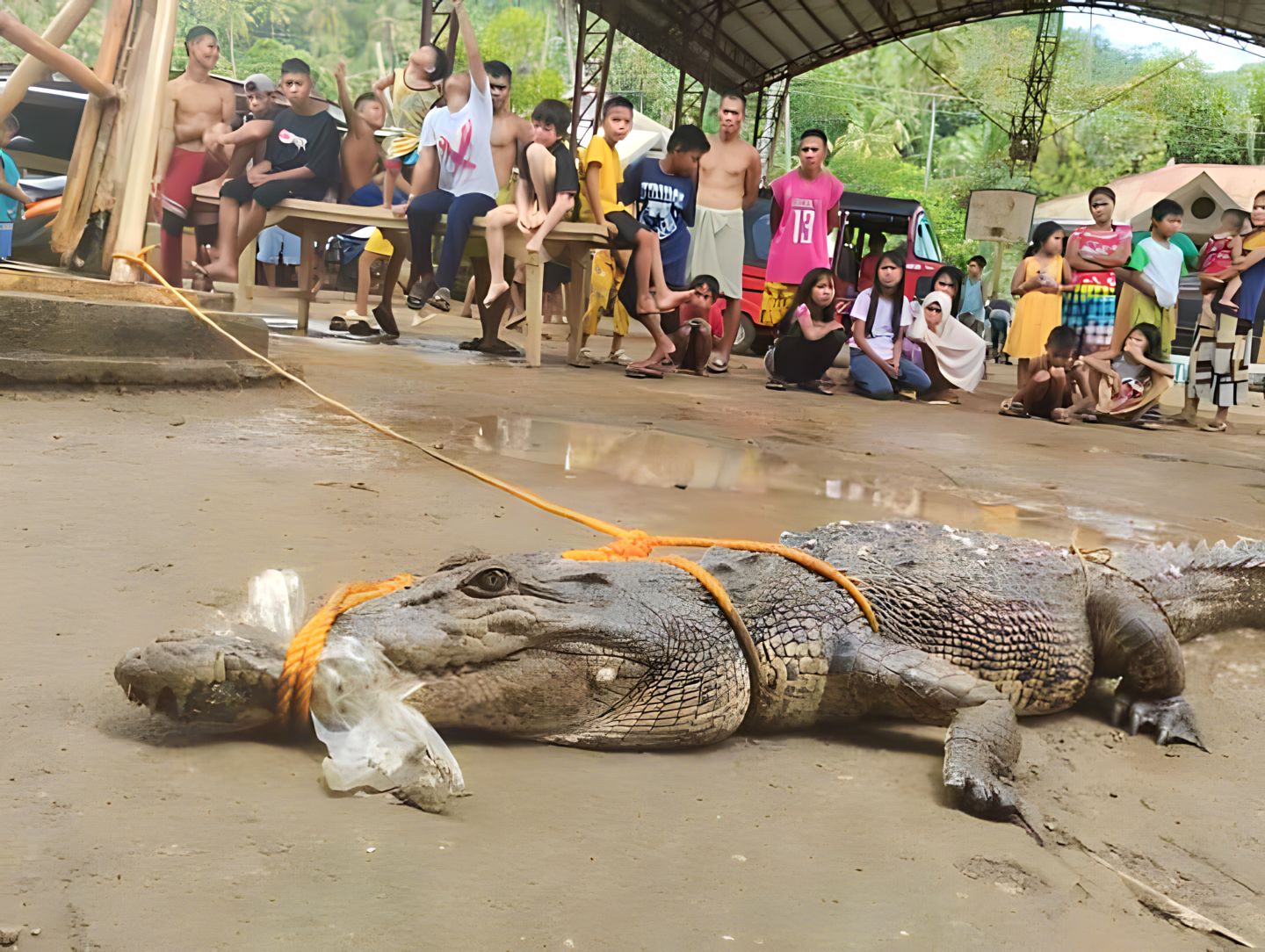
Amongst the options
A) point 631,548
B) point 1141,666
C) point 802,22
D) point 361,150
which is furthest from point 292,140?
point 802,22

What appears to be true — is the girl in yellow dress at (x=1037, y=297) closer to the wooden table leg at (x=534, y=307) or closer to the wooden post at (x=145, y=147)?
the wooden table leg at (x=534, y=307)

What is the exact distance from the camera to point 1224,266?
28.8ft

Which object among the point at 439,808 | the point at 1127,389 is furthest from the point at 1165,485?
the point at 439,808

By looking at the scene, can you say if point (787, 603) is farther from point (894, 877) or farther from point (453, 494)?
point (453, 494)

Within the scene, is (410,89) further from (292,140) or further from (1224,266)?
(1224,266)

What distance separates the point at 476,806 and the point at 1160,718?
167 cm

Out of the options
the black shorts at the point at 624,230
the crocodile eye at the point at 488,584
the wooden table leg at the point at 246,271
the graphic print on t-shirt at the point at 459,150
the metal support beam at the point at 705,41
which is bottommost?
the crocodile eye at the point at 488,584

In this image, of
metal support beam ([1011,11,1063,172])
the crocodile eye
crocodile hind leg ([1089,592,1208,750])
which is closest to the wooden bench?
crocodile hind leg ([1089,592,1208,750])

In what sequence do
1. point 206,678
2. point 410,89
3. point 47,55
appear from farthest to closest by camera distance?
point 410,89
point 47,55
point 206,678

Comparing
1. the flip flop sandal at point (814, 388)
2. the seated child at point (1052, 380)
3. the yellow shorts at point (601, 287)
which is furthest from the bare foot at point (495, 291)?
the seated child at point (1052, 380)

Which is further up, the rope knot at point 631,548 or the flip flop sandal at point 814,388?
the flip flop sandal at point 814,388

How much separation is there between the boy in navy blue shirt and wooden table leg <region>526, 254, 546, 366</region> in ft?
2.68

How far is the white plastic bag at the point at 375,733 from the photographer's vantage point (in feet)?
5.81

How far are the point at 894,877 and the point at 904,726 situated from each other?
689mm
